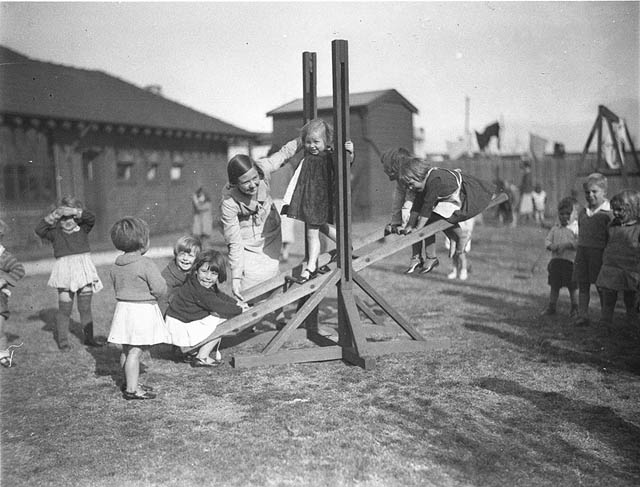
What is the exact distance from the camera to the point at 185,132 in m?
21.7

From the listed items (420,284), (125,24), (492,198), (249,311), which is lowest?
(420,284)

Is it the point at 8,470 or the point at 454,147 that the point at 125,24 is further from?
the point at 454,147

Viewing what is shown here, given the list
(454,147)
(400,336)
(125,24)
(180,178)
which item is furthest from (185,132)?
(400,336)

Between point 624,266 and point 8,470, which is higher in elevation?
point 624,266

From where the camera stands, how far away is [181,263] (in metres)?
5.77

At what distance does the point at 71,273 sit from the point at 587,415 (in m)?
5.11

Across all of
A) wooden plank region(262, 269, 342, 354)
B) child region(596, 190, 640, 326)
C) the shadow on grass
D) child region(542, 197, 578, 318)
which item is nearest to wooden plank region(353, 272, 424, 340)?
wooden plank region(262, 269, 342, 354)

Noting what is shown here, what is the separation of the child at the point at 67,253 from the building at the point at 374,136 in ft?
51.1

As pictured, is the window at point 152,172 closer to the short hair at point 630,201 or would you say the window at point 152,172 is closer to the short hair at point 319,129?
the short hair at point 319,129

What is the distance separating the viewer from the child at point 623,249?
236 inches

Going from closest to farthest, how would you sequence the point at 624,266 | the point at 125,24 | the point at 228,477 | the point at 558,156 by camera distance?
1. the point at 228,477
2. the point at 624,266
3. the point at 125,24
4. the point at 558,156

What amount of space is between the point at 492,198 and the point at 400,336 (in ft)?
5.96

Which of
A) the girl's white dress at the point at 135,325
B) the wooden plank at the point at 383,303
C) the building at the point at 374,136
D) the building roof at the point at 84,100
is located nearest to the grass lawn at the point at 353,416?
the wooden plank at the point at 383,303

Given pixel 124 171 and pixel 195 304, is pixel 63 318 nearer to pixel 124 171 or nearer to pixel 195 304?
pixel 195 304
